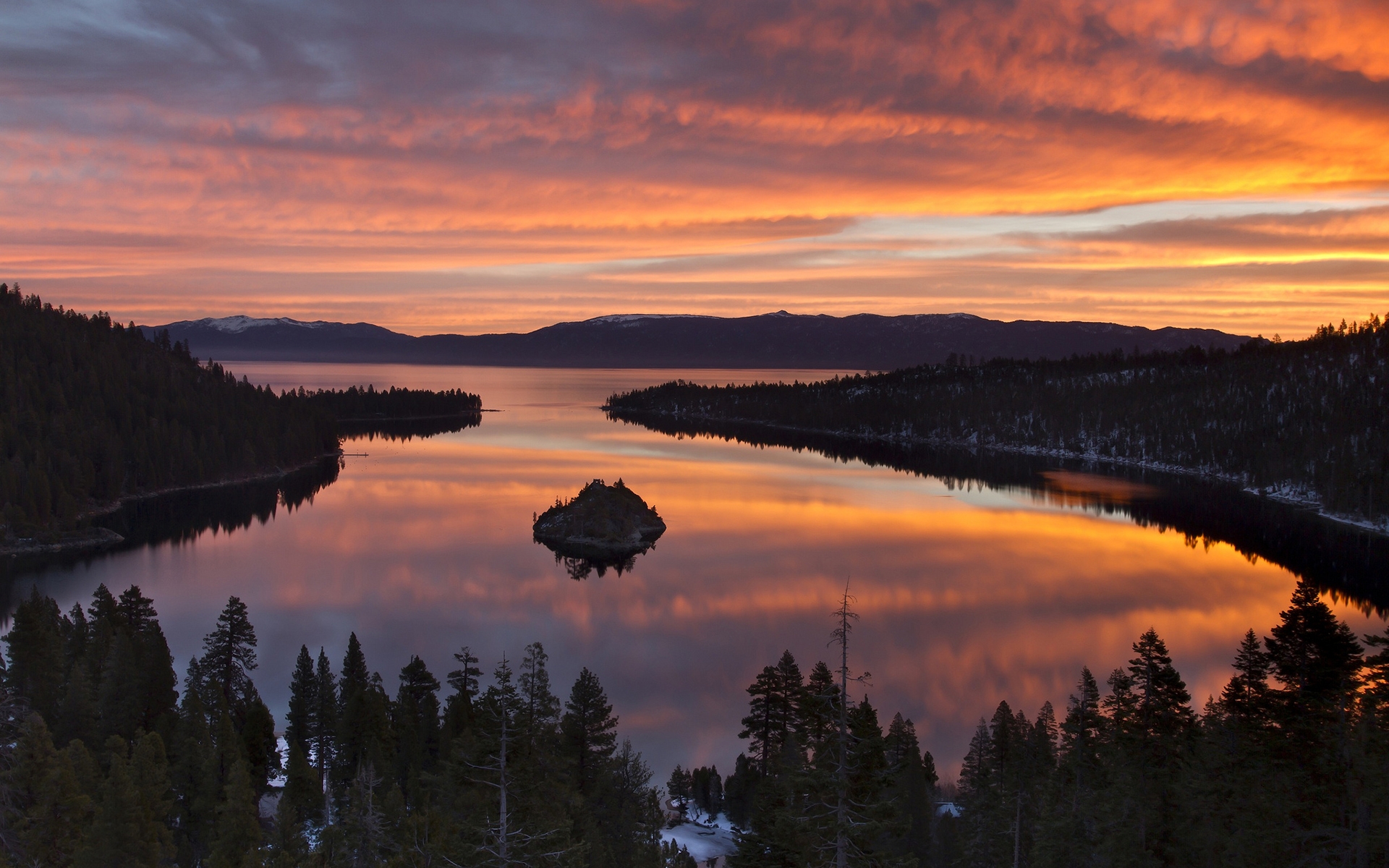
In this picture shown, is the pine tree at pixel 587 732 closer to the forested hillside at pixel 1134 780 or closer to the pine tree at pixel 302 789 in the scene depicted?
the forested hillside at pixel 1134 780

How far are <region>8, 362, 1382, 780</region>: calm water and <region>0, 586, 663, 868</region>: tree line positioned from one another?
7.96 meters

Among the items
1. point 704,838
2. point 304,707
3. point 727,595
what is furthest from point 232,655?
point 727,595

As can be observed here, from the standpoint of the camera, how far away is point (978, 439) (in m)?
196

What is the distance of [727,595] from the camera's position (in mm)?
64875

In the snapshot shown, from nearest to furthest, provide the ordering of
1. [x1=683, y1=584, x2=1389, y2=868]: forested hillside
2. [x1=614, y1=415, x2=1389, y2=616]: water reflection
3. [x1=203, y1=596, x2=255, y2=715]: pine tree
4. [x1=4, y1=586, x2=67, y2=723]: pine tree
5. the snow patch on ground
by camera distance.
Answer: [x1=683, y1=584, x2=1389, y2=868]: forested hillside → the snow patch on ground → [x1=4, y1=586, x2=67, y2=723]: pine tree → [x1=203, y1=596, x2=255, y2=715]: pine tree → [x1=614, y1=415, x2=1389, y2=616]: water reflection

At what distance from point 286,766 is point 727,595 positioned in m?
36.2

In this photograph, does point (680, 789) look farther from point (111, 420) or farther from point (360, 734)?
point (111, 420)

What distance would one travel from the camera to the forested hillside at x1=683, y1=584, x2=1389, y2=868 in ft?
61.4

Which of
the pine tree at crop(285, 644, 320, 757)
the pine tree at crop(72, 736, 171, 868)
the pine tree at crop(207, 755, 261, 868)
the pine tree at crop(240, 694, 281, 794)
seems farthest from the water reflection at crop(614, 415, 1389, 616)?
the pine tree at crop(72, 736, 171, 868)

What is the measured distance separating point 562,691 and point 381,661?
12320mm

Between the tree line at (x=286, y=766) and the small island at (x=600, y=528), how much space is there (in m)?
33.9

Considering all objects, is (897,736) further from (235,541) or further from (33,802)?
(235,541)

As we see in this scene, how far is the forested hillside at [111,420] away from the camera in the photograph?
3807 inches

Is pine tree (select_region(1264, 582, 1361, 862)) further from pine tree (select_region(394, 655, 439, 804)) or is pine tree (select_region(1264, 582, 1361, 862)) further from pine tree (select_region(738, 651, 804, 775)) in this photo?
pine tree (select_region(394, 655, 439, 804))
